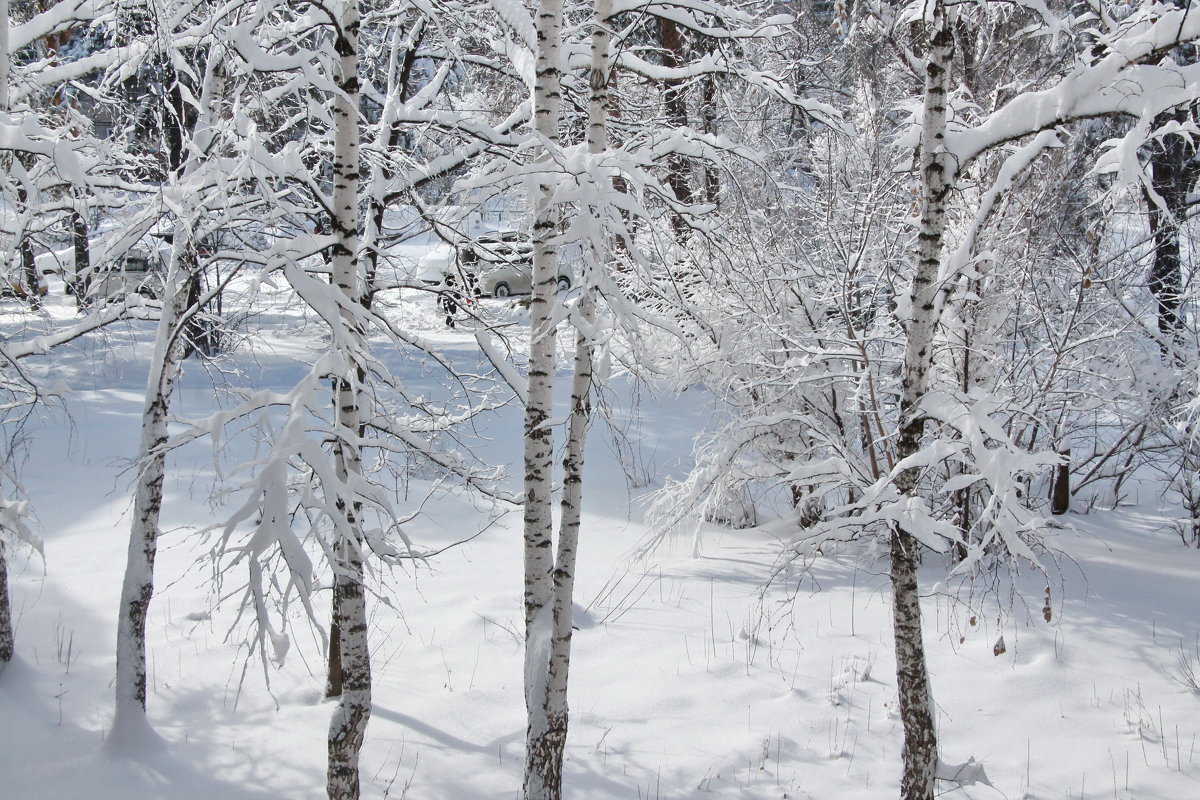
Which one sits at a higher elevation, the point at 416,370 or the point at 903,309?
the point at 903,309

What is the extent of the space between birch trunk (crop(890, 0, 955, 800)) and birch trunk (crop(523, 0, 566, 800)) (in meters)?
1.87

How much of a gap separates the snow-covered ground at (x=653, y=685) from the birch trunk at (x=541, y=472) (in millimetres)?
594

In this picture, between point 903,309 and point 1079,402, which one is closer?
point 903,309

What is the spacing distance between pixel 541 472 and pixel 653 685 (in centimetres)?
267

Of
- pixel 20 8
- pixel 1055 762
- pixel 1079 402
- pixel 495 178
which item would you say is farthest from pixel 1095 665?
pixel 20 8

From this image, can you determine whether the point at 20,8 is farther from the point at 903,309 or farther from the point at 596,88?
the point at 903,309

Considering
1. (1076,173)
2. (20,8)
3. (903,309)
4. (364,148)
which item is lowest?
(903,309)

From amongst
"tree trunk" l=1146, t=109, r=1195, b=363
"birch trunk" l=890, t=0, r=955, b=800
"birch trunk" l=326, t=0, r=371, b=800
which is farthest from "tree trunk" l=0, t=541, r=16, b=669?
"tree trunk" l=1146, t=109, r=1195, b=363

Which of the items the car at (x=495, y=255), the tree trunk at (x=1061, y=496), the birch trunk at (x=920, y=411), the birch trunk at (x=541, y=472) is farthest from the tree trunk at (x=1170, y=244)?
the birch trunk at (x=541, y=472)

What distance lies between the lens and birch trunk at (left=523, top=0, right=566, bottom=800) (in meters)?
4.25

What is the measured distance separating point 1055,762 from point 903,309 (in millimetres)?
2990

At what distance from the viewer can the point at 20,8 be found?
308 inches

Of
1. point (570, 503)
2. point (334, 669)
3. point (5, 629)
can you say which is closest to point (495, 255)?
point (570, 503)

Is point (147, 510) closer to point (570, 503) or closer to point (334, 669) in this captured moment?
point (334, 669)
